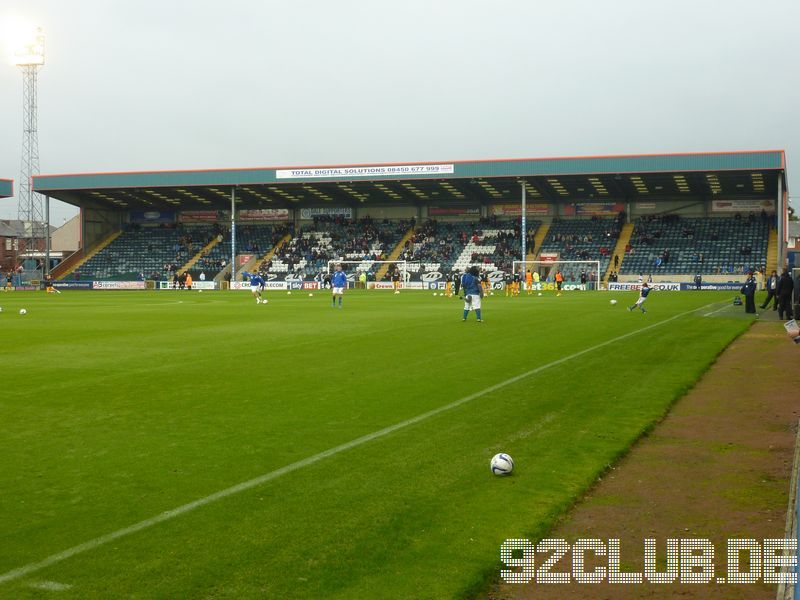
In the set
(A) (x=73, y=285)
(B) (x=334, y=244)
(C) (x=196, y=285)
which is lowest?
(A) (x=73, y=285)

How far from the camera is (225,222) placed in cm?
8775

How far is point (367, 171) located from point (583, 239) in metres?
21.0

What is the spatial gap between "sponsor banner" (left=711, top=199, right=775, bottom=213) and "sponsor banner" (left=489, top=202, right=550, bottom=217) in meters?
15.8

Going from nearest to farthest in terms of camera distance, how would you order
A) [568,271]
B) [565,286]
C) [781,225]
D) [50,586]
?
[50,586], [781,225], [565,286], [568,271]

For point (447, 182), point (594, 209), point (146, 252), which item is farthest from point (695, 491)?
point (146, 252)

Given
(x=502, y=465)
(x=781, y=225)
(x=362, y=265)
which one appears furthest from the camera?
(x=362, y=265)

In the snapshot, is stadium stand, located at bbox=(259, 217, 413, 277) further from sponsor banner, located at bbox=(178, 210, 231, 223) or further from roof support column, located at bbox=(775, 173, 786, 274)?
roof support column, located at bbox=(775, 173, 786, 274)

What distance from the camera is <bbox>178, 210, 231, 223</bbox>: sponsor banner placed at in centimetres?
8798

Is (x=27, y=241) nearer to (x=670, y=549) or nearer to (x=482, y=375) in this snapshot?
(x=482, y=375)

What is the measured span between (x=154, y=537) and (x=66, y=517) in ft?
2.89

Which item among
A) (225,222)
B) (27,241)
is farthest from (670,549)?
(27,241)

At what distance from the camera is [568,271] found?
68.2m

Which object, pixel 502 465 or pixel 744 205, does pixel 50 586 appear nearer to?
pixel 502 465

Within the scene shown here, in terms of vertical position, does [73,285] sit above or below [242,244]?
below
